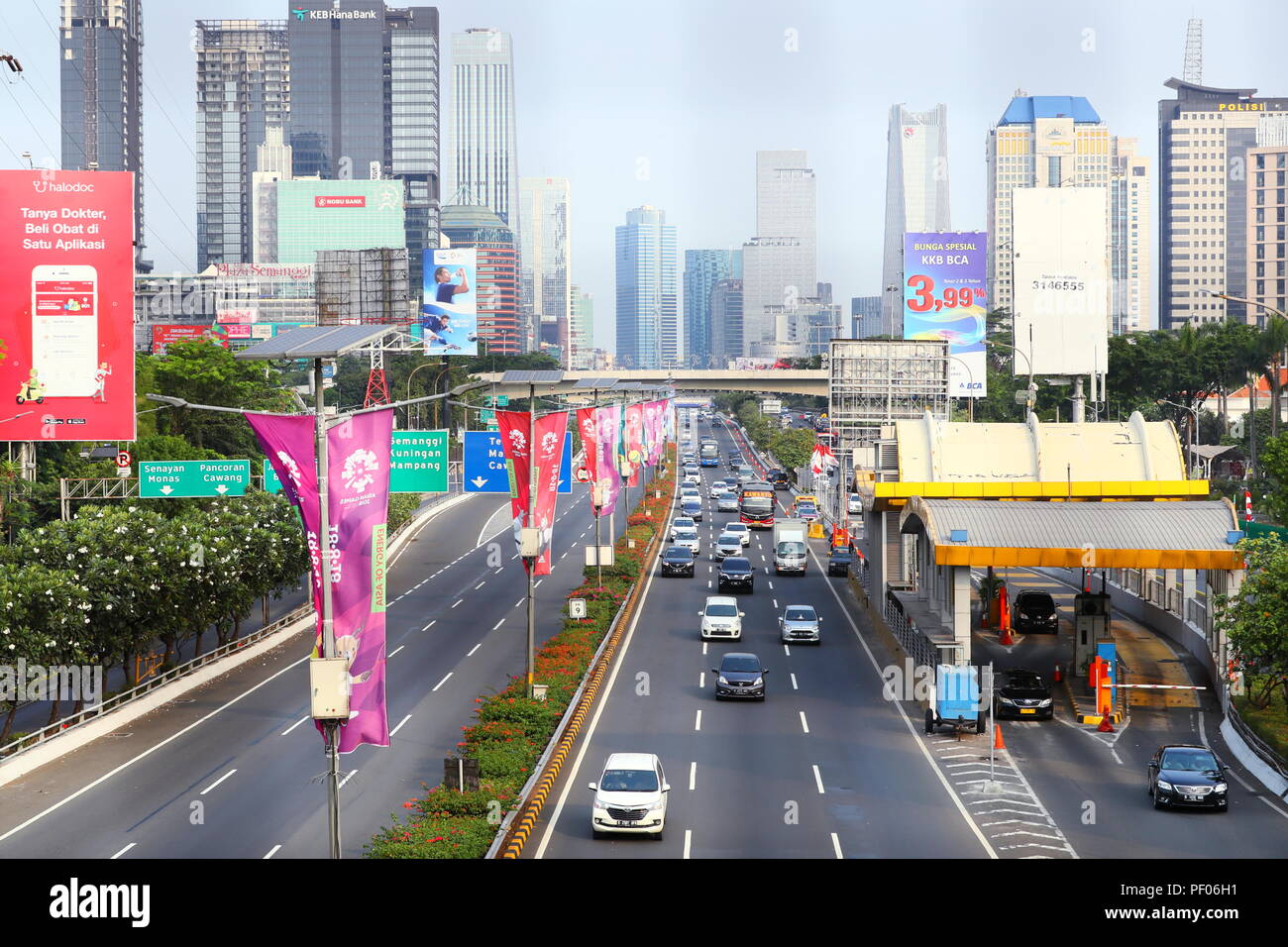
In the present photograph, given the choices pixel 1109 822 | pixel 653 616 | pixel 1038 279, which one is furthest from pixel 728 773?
pixel 1038 279

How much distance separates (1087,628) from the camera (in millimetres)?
40938

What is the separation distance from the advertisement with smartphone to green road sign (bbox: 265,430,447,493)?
28.9ft

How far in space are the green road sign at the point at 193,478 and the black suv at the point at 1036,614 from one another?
27.3 m

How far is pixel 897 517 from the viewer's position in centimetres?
5550

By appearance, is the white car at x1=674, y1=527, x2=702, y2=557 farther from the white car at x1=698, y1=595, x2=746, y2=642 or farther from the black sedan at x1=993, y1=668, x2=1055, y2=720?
the black sedan at x1=993, y1=668, x2=1055, y2=720

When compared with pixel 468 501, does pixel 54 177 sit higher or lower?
higher

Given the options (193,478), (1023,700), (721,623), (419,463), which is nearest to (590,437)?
(419,463)

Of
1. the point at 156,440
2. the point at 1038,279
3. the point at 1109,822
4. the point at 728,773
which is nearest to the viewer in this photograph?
the point at 1109,822

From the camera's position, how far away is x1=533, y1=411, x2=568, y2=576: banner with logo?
36125 millimetres

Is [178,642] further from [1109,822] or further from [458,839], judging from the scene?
[1109,822]

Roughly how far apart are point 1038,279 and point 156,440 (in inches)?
1585

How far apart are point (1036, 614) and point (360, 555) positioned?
3643 cm

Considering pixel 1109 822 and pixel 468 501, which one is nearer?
pixel 1109 822

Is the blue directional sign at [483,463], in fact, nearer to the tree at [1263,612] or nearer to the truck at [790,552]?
the truck at [790,552]
